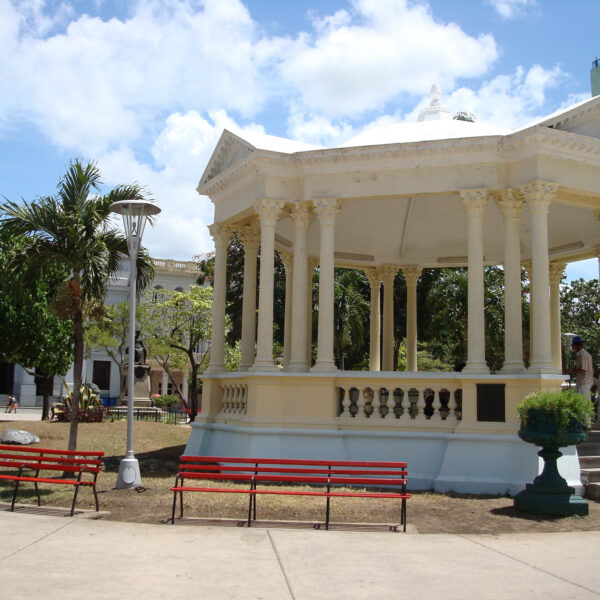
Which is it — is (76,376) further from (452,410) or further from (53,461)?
(452,410)

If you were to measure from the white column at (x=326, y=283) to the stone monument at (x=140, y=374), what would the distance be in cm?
1394

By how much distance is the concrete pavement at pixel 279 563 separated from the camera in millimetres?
6359

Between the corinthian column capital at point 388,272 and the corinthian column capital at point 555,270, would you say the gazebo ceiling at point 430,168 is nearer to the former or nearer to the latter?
the corinthian column capital at point 555,270

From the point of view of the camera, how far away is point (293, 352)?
15008 mm

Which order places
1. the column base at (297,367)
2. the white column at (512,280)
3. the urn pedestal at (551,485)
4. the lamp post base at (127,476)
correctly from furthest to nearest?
the column base at (297,367), the white column at (512,280), the lamp post base at (127,476), the urn pedestal at (551,485)

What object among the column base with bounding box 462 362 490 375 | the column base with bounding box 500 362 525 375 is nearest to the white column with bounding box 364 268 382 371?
the column base with bounding box 462 362 490 375

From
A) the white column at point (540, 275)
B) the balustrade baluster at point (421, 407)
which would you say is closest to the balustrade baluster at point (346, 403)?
the balustrade baluster at point (421, 407)

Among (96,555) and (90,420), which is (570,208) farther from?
(90,420)

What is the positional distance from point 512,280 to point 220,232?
713 cm

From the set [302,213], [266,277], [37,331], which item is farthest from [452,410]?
[37,331]

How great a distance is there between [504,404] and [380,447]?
8.35ft

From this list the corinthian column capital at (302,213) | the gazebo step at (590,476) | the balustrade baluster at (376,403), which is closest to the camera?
the gazebo step at (590,476)

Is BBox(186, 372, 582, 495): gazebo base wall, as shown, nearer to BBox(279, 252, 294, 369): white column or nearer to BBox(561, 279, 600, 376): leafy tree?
BBox(279, 252, 294, 369): white column

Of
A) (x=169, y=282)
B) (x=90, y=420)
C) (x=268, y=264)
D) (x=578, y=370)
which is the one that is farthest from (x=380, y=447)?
(x=169, y=282)
